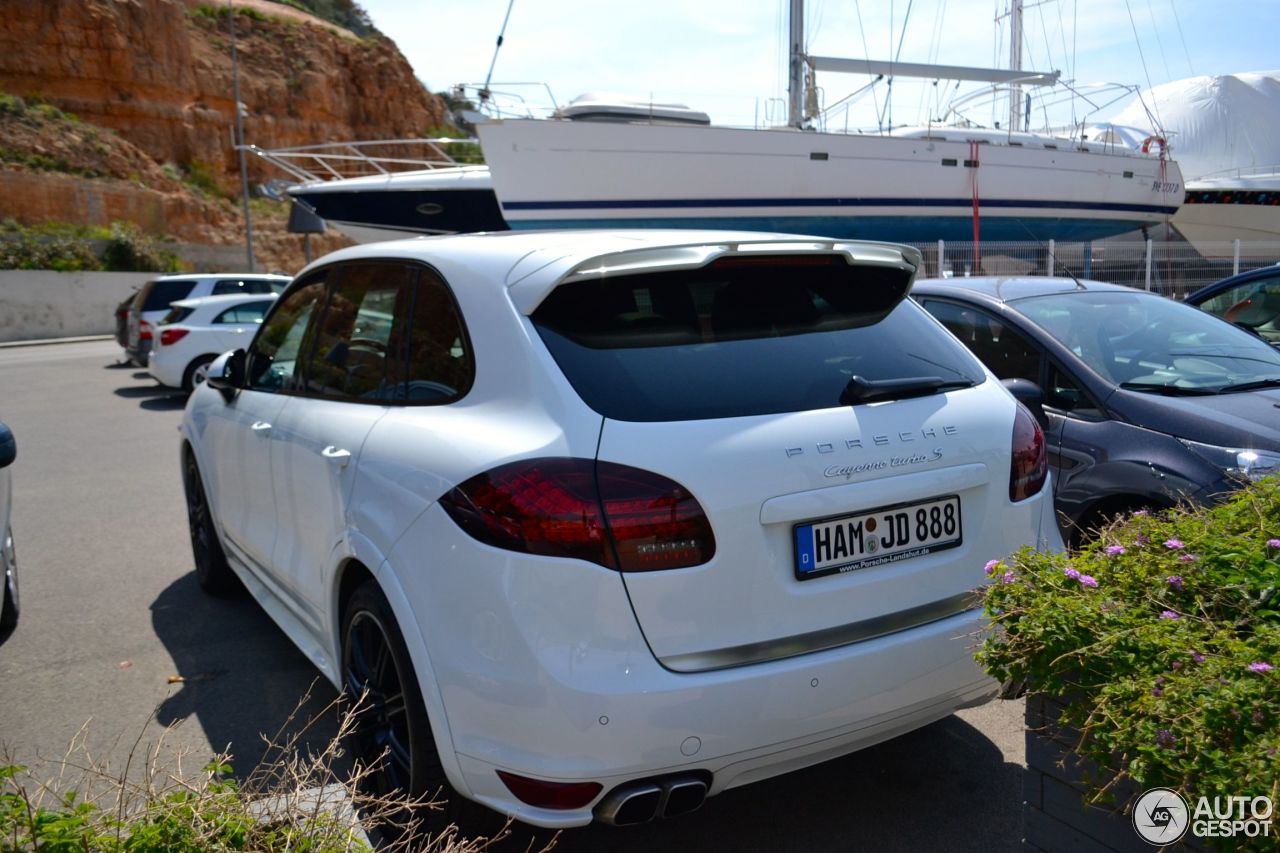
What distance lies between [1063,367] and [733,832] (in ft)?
9.55

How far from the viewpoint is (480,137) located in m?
19.7

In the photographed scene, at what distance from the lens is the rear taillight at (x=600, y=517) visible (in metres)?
2.50

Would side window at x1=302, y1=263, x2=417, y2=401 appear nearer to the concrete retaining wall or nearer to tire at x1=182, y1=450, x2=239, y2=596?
tire at x1=182, y1=450, x2=239, y2=596

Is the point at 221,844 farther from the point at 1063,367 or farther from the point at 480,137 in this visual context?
the point at 480,137

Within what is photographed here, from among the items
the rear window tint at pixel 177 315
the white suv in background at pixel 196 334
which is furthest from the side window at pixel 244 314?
the rear window tint at pixel 177 315

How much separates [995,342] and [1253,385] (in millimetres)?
1197

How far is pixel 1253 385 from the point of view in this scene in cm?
493

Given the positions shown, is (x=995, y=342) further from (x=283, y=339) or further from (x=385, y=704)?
(x=385, y=704)

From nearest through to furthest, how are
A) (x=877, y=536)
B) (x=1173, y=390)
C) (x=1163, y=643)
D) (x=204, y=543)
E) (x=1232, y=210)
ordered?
1. (x=1163, y=643)
2. (x=877, y=536)
3. (x=1173, y=390)
4. (x=204, y=543)
5. (x=1232, y=210)

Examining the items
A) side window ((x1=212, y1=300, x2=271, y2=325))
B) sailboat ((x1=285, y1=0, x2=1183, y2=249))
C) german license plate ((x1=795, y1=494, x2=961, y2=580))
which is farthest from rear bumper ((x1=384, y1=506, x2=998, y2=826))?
sailboat ((x1=285, y1=0, x2=1183, y2=249))

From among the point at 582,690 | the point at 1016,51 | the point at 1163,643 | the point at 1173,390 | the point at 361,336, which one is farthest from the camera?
the point at 1016,51

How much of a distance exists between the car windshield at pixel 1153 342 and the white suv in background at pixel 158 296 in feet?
47.7

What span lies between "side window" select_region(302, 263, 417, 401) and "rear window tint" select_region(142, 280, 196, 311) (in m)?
14.6

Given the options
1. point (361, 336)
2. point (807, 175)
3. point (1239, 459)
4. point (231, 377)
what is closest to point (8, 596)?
point (231, 377)
